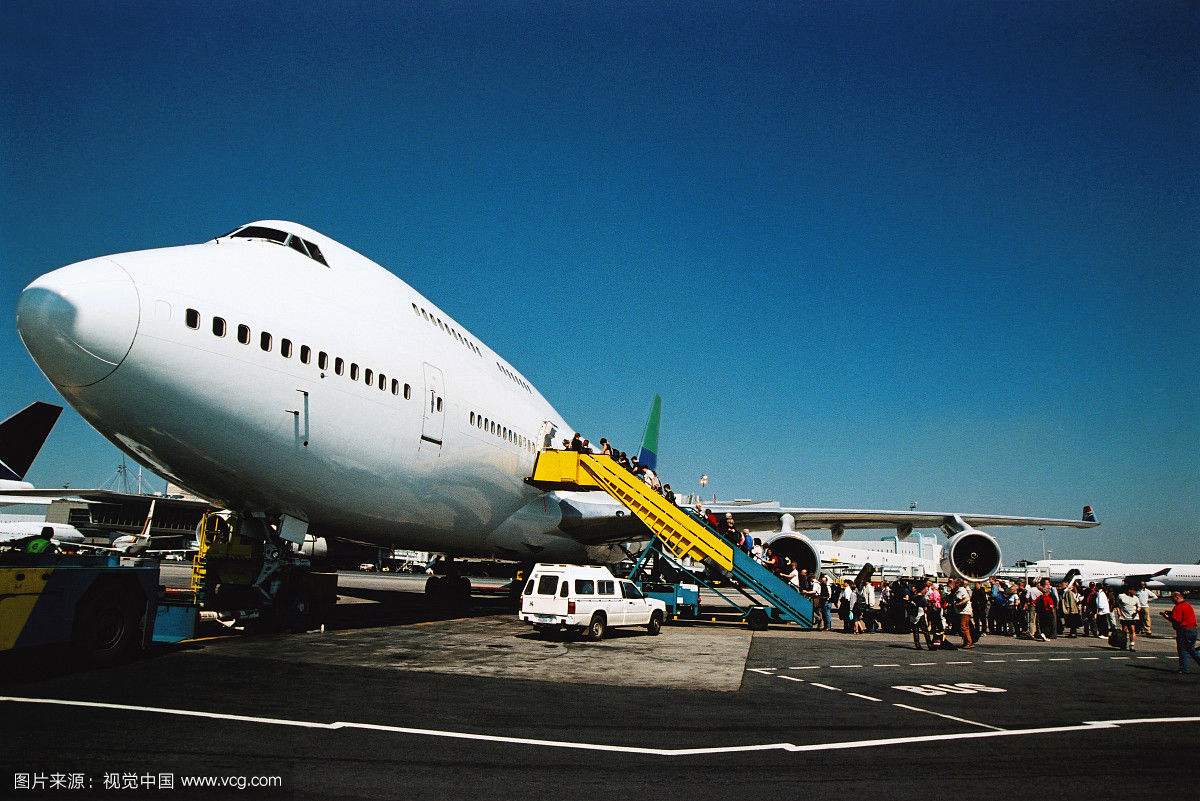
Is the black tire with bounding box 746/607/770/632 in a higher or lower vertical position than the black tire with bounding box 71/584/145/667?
lower

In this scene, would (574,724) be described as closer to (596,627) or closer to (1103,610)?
(596,627)

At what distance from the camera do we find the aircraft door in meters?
14.2

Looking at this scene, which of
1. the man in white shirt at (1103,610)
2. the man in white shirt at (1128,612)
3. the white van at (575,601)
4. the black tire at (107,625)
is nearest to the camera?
the black tire at (107,625)

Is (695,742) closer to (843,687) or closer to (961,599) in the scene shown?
(843,687)

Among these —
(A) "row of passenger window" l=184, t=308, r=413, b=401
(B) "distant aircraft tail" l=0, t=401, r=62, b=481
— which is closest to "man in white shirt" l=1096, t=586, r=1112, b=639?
(A) "row of passenger window" l=184, t=308, r=413, b=401

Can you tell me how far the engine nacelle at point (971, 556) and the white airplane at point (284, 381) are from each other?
607 inches

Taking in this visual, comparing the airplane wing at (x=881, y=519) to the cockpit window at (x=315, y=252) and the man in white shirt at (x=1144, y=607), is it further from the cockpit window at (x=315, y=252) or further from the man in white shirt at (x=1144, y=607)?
the cockpit window at (x=315, y=252)

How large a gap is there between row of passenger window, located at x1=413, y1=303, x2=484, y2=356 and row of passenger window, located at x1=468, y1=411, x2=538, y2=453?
1.85 meters

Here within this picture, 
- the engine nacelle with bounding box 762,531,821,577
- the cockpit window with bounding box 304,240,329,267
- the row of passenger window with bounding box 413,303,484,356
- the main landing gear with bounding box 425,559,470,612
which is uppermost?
the cockpit window with bounding box 304,240,329,267

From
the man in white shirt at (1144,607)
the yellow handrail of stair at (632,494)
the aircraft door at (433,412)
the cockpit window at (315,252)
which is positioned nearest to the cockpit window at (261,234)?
the cockpit window at (315,252)

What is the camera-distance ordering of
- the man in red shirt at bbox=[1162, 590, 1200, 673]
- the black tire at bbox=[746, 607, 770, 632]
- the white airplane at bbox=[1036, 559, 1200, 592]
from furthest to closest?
the white airplane at bbox=[1036, 559, 1200, 592] → the black tire at bbox=[746, 607, 770, 632] → the man in red shirt at bbox=[1162, 590, 1200, 673]

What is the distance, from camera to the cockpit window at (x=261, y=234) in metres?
13.0

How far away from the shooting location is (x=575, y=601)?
17.2m

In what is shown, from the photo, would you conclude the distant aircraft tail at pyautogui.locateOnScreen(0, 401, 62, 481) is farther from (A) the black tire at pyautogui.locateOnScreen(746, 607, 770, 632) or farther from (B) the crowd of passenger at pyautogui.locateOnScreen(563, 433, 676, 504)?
(A) the black tire at pyautogui.locateOnScreen(746, 607, 770, 632)
